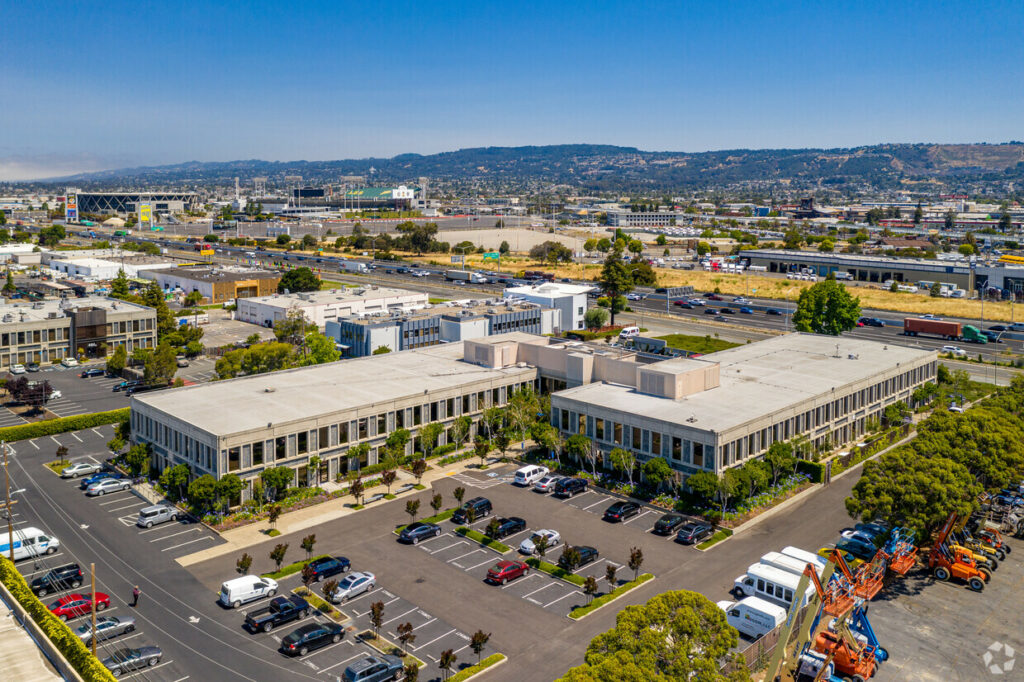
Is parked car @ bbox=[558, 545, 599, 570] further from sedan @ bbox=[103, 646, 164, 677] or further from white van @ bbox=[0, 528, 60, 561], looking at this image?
white van @ bbox=[0, 528, 60, 561]

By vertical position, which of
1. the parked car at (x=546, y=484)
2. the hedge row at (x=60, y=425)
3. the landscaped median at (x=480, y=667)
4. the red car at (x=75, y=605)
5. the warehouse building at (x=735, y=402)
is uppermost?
the warehouse building at (x=735, y=402)

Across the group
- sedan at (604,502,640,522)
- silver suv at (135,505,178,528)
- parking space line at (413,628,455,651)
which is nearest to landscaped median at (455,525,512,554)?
sedan at (604,502,640,522)

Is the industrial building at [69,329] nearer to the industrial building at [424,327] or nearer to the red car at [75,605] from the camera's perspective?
the industrial building at [424,327]

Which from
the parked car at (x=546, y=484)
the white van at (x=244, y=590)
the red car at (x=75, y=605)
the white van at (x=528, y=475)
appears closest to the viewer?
the red car at (x=75, y=605)

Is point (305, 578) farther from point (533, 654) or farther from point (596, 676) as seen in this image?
point (596, 676)

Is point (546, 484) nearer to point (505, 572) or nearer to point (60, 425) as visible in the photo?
point (505, 572)

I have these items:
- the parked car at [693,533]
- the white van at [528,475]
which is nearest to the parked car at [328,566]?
the white van at [528,475]
